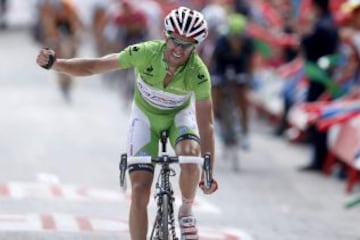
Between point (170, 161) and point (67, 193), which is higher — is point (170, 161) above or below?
below

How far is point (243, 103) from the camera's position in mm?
20031

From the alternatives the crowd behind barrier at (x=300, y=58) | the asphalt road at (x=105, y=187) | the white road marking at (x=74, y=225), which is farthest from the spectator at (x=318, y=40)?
the white road marking at (x=74, y=225)

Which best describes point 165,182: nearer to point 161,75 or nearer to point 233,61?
point 161,75

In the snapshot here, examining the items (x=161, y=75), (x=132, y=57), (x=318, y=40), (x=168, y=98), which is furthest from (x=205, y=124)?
(x=318, y=40)

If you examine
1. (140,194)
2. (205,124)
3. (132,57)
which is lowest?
(140,194)

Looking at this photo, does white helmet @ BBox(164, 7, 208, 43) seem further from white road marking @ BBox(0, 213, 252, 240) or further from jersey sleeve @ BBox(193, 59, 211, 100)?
white road marking @ BBox(0, 213, 252, 240)

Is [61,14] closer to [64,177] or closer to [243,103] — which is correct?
[243,103]

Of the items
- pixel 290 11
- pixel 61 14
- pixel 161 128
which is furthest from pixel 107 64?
pixel 61 14

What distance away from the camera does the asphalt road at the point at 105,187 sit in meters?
13.8

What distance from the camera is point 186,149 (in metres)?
10.6

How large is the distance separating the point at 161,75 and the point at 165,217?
1.13 m

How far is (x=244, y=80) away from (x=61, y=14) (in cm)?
849

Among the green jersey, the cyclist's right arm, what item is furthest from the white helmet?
the cyclist's right arm

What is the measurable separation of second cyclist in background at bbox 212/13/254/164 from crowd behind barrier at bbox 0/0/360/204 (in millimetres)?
248
